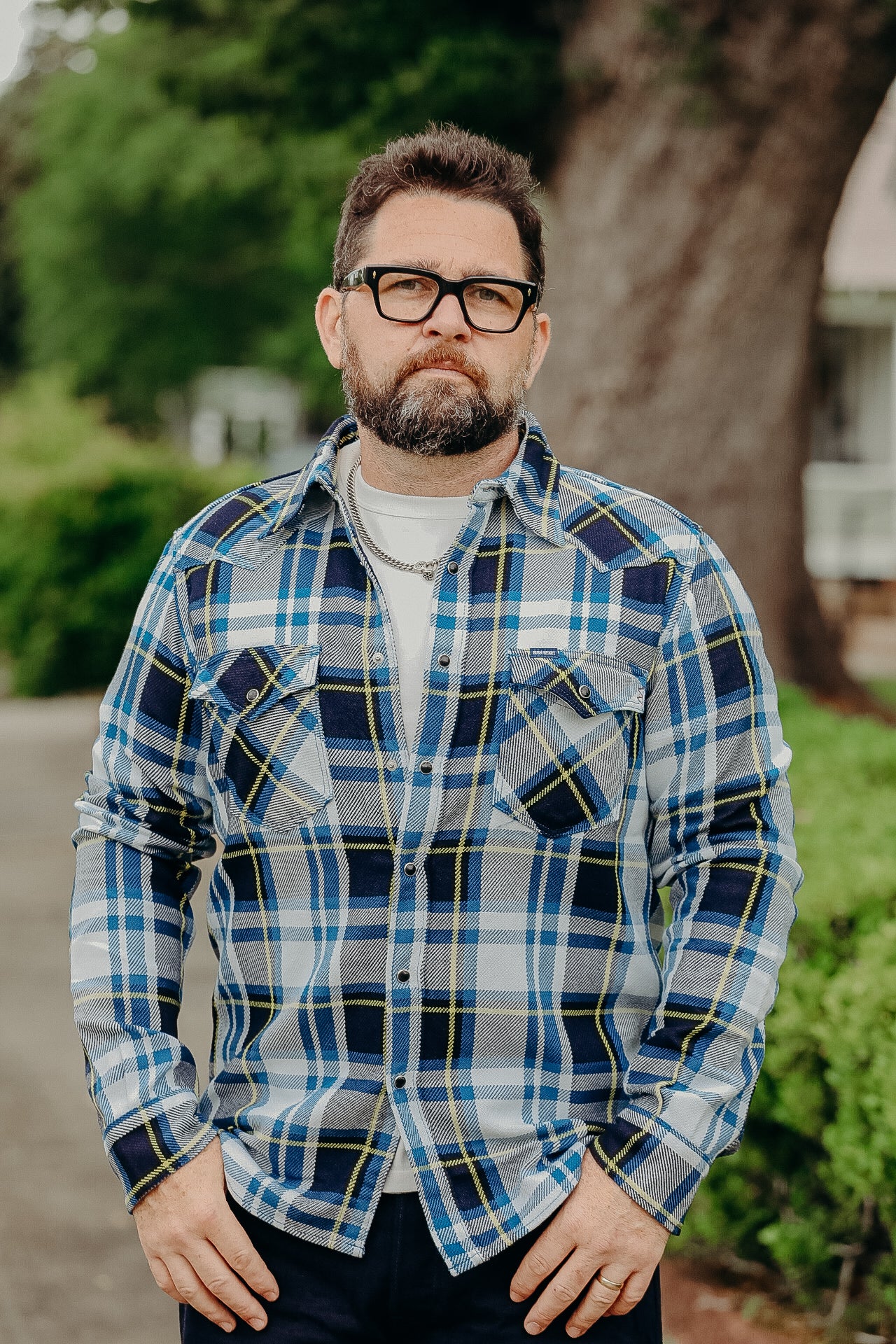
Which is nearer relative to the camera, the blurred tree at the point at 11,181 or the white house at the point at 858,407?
the white house at the point at 858,407

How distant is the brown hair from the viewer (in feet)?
6.75

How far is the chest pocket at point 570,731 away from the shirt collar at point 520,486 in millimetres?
193

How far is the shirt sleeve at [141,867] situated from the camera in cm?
199

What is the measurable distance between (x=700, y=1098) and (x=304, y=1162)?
52 cm

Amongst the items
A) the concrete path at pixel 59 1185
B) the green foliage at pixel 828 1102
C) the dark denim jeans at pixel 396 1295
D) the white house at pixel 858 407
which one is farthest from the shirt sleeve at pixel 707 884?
the white house at pixel 858 407

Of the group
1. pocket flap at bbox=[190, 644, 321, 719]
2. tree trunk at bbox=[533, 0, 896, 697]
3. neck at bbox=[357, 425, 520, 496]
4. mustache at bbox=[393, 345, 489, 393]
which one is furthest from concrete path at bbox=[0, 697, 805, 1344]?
tree trunk at bbox=[533, 0, 896, 697]

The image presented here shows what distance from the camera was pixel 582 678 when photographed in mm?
1989

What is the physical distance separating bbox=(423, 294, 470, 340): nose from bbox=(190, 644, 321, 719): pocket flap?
462mm

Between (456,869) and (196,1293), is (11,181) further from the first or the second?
(196,1293)

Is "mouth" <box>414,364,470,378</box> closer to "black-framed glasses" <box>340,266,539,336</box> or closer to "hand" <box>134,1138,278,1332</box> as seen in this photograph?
"black-framed glasses" <box>340,266,539,336</box>

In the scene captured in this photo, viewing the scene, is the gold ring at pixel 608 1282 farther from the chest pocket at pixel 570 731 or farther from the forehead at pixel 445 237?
the forehead at pixel 445 237

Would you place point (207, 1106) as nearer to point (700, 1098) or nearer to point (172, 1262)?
point (172, 1262)

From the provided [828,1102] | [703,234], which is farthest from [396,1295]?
[703,234]

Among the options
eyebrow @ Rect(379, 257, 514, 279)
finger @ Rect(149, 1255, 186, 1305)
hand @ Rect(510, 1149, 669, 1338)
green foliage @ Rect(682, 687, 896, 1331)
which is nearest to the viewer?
hand @ Rect(510, 1149, 669, 1338)
